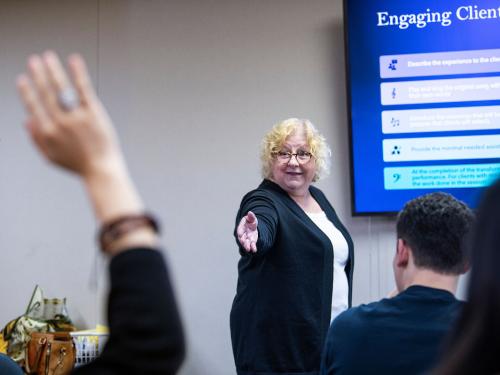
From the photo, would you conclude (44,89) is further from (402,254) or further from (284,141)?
(284,141)

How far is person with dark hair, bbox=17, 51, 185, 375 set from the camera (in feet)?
2.55

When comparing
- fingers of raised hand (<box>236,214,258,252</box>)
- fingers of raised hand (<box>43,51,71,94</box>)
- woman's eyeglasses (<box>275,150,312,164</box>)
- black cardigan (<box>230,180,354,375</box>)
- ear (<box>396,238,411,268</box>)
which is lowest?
black cardigan (<box>230,180,354,375</box>)

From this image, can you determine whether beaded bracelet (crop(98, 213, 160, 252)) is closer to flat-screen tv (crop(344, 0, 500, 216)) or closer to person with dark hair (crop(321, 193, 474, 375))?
person with dark hair (crop(321, 193, 474, 375))

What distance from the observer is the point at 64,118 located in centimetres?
79

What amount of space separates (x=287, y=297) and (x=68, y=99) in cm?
233

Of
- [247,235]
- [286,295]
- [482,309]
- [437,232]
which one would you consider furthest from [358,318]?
[286,295]

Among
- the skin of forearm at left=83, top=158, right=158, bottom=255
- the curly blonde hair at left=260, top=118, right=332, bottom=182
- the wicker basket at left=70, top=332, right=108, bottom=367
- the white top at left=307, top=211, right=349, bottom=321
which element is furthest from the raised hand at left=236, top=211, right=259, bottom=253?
the skin of forearm at left=83, top=158, right=158, bottom=255

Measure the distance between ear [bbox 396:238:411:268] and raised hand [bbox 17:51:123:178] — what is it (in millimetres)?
1073

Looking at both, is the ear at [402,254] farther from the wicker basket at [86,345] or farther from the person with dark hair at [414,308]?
the wicker basket at [86,345]

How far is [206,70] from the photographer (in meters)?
4.09

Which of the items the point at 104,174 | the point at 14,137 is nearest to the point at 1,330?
the point at 14,137

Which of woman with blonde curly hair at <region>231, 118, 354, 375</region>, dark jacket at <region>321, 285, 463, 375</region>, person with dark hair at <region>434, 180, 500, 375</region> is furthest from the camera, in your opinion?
woman with blonde curly hair at <region>231, 118, 354, 375</region>

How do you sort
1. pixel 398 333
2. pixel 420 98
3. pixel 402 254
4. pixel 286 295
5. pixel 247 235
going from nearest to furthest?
pixel 398 333 → pixel 402 254 → pixel 247 235 → pixel 286 295 → pixel 420 98

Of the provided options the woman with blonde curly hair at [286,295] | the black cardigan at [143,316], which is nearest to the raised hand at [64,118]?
the black cardigan at [143,316]
